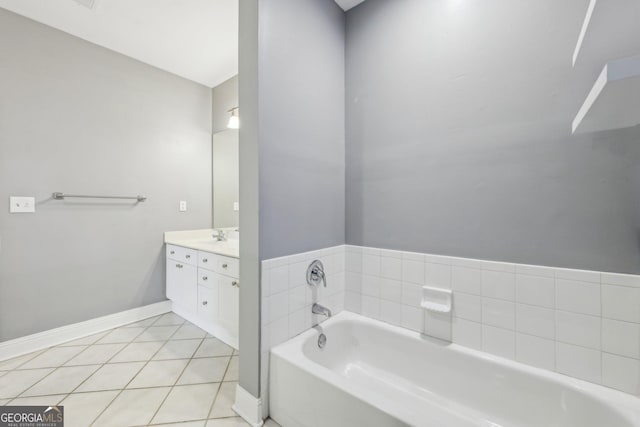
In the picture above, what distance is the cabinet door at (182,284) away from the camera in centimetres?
238


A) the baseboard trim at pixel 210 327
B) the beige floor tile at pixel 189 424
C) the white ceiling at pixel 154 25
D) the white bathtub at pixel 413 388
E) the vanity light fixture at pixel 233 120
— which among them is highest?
the white ceiling at pixel 154 25

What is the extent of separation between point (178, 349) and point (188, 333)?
28cm

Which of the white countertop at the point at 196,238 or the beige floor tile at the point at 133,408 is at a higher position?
the white countertop at the point at 196,238

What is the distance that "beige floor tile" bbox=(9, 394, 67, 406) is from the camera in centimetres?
146

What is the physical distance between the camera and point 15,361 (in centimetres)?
188

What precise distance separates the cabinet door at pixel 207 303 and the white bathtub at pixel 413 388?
975 millimetres

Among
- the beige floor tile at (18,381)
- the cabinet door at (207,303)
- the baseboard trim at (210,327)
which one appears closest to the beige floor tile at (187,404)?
the baseboard trim at (210,327)

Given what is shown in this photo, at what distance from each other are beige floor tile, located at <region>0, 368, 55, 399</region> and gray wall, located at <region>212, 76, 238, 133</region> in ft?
8.36

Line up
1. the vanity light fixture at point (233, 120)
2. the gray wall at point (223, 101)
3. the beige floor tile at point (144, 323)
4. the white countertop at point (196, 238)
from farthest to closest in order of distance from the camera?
the gray wall at point (223, 101) < the vanity light fixture at point (233, 120) < the white countertop at point (196, 238) < the beige floor tile at point (144, 323)

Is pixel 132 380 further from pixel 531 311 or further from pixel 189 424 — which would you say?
pixel 531 311

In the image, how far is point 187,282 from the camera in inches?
96.6

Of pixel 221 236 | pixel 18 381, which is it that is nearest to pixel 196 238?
pixel 221 236

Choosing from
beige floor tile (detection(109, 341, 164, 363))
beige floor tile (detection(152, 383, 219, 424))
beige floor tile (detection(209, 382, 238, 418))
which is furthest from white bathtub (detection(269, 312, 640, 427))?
beige floor tile (detection(109, 341, 164, 363))

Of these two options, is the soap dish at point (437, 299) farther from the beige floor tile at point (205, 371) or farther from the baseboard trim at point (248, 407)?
the beige floor tile at point (205, 371)
